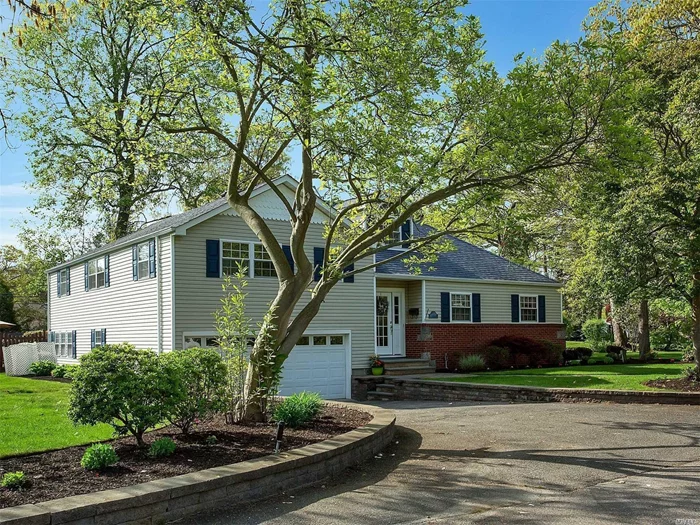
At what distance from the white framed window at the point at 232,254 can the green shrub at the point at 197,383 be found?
9.77 metres

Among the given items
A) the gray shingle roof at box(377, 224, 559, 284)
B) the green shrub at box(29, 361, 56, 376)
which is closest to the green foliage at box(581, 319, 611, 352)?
the gray shingle roof at box(377, 224, 559, 284)

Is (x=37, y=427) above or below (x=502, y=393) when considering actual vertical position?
above

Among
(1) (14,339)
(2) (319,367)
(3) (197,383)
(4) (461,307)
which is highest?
(4) (461,307)

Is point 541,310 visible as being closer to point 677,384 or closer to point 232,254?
point 677,384

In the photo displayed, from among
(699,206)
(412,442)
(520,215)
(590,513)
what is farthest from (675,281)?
(590,513)

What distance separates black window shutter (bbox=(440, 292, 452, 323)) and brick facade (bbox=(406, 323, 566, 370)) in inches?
8.1

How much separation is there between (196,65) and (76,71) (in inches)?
814

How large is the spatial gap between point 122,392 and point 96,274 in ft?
56.8

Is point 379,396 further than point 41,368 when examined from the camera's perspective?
No

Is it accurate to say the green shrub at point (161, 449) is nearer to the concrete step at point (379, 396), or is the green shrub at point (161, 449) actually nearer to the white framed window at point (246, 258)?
the white framed window at point (246, 258)

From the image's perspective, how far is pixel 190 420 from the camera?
27.3ft

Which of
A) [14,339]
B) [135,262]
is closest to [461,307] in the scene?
[135,262]

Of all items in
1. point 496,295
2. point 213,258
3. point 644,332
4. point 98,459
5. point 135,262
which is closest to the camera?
point 98,459

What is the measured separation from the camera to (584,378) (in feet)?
59.7
